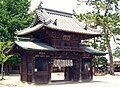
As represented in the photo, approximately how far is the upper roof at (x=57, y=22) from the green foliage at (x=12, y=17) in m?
12.8

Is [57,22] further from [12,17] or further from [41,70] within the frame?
[12,17]

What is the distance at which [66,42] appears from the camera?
1118 inches

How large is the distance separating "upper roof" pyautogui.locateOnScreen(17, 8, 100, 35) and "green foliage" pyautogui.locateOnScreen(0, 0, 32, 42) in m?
12.8

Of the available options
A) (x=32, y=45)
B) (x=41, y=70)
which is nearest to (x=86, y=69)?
(x=41, y=70)

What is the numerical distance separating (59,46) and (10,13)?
22.2 metres

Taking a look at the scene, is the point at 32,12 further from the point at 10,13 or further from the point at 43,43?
the point at 43,43

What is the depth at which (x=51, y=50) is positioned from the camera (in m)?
25.6

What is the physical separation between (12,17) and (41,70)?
866 inches

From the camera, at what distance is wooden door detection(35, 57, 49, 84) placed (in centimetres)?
2535

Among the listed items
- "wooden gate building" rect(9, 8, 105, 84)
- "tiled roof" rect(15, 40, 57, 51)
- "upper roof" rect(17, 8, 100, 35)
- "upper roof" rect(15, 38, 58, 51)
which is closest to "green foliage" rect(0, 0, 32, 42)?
"upper roof" rect(17, 8, 100, 35)

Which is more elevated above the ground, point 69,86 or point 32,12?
point 32,12

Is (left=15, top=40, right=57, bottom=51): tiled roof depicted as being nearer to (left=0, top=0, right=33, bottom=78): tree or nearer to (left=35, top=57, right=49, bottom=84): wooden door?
(left=35, top=57, right=49, bottom=84): wooden door

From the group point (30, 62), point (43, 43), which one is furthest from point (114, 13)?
point (30, 62)

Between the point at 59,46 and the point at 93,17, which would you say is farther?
the point at 93,17
